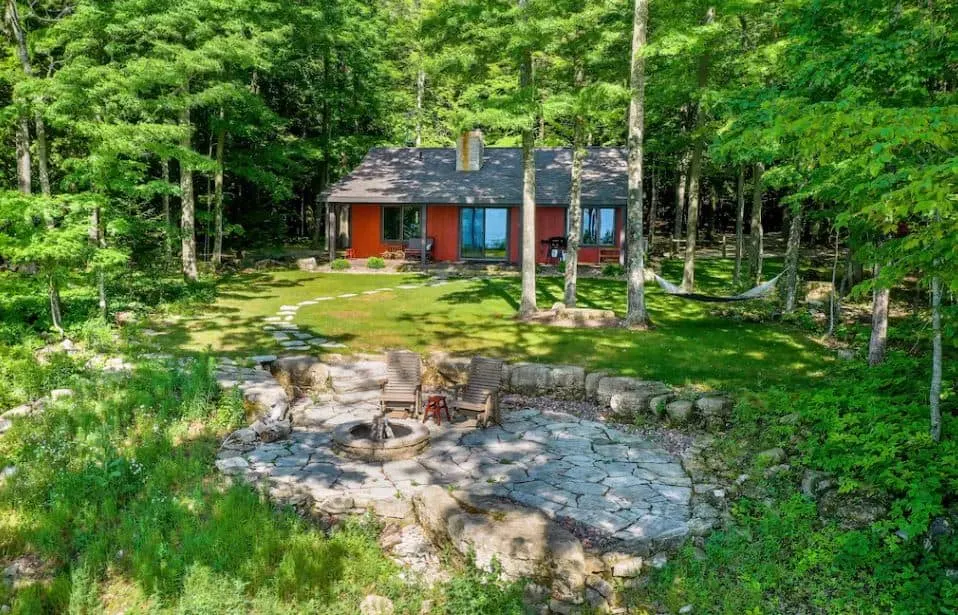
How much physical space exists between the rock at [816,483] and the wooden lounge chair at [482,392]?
3876 mm

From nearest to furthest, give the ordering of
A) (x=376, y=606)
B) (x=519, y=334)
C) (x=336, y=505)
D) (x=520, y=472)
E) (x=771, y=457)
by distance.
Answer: (x=376, y=606), (x=336, y=505), (x=771, y=457), (x=520, y=472), (x=519, y=334)

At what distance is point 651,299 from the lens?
1686 cm

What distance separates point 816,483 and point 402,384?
5177 mm

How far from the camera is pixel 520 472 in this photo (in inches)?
280

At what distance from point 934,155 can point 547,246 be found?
18470 millimetres

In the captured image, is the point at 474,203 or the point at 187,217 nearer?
the point at 187,217

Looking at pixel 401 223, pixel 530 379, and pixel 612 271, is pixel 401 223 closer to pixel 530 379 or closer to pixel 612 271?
pixel 612 271

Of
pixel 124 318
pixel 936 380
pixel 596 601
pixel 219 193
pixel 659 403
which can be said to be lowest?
pixel 596 601

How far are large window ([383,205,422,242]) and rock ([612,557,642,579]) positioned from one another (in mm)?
20636

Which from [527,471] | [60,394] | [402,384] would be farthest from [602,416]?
[60,394]

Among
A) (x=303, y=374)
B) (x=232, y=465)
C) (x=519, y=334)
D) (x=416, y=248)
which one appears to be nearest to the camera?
(x=232, y=465)

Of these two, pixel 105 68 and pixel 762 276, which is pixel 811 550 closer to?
pixel 105 68

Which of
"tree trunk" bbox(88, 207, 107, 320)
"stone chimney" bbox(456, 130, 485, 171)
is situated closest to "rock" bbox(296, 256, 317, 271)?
"stone chimney" bbox(456, 130, 485, 171)

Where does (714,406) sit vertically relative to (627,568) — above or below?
above
